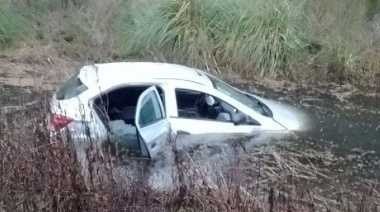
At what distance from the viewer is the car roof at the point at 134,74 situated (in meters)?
8.87

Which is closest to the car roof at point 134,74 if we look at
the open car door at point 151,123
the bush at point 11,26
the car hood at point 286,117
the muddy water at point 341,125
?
the open car door at point 151,123

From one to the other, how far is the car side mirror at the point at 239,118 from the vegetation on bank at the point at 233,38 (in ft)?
16.1

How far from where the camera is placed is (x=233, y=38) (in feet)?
46.3

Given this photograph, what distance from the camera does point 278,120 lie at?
956 centimetres

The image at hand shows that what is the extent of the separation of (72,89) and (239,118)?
1846 mm

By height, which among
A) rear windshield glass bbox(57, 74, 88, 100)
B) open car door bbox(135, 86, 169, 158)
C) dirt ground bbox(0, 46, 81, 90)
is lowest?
open car door bbox(135, 86, 169, 158)

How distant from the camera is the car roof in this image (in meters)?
8.87

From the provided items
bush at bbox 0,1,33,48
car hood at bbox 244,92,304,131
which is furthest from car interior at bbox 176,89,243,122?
bush at bbox 0,1,33,48

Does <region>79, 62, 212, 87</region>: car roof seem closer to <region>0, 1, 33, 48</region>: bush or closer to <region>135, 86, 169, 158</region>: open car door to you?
<region>135, 86, 169, 158</region>: open car door

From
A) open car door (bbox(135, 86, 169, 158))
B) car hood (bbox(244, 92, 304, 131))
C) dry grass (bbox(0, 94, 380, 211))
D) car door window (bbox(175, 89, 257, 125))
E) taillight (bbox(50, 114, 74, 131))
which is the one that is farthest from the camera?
car hood (bbox(244, 92, 304, 131))

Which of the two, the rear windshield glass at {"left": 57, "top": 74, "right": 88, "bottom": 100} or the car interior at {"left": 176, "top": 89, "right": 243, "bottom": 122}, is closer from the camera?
the rear windshield glass at {"left": 57, "top": 74, "right": 88, "bottom": 100}

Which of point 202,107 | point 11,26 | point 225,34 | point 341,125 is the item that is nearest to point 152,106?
point 202,107

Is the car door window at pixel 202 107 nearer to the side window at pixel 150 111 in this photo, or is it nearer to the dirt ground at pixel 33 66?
the side window at pixel 150 111

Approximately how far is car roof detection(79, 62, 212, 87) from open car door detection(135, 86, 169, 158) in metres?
0.34
